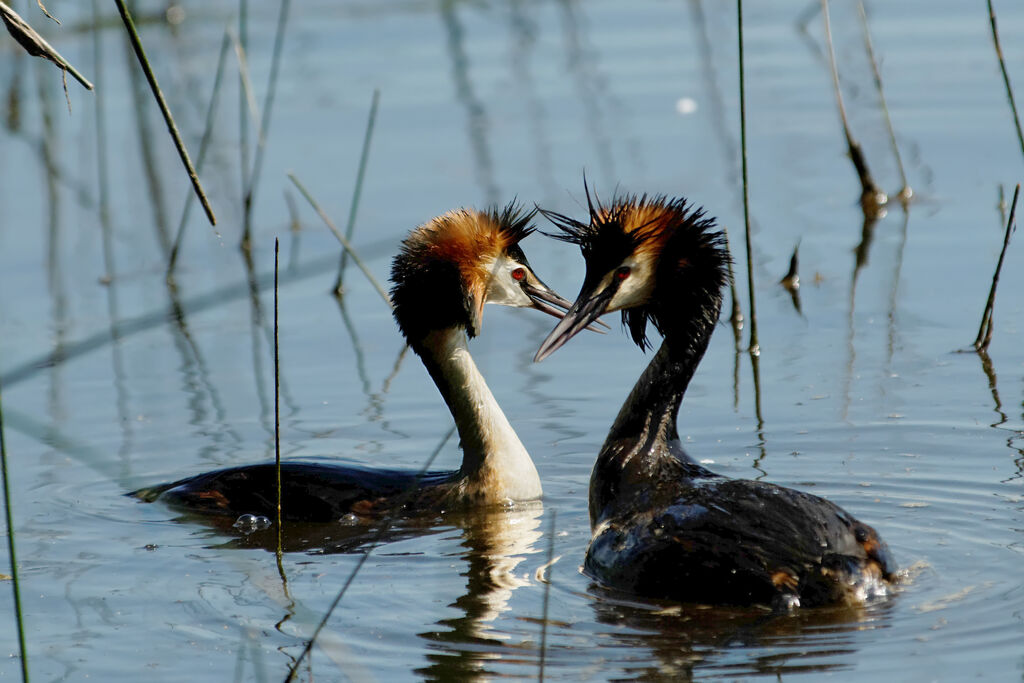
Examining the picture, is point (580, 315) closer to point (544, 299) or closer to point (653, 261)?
point (653, 261)

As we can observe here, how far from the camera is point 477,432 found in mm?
6332

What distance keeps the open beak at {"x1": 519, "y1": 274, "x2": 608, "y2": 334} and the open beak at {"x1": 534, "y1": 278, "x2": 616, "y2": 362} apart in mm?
850

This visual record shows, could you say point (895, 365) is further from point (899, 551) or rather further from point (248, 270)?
point (248, 270)

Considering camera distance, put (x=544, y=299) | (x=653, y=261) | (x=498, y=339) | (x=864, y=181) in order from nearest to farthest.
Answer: (x=653, y=261)
(x=544, y=299)
(x=498, y=339)
(x=864, y=181)

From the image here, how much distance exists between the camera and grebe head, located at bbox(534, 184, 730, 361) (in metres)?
5.71

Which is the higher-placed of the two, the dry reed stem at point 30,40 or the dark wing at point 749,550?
the dry reed stem at point 30,40

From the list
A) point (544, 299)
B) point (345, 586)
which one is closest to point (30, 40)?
point (345, 586)

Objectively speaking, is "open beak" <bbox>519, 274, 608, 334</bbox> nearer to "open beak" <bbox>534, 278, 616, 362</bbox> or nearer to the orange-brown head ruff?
the orange-brown head ruff

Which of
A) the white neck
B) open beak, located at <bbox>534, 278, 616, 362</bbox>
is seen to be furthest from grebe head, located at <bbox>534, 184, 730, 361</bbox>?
the white neck

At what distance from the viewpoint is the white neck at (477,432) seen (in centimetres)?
616

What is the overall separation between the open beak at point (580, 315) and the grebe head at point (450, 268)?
653 mm

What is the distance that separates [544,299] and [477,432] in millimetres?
821

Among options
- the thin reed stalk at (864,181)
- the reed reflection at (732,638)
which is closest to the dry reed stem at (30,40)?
the reed reflection at (732,638)

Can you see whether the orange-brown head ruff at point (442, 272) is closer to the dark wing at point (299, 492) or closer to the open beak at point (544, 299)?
the open beak at point (544, 299)
